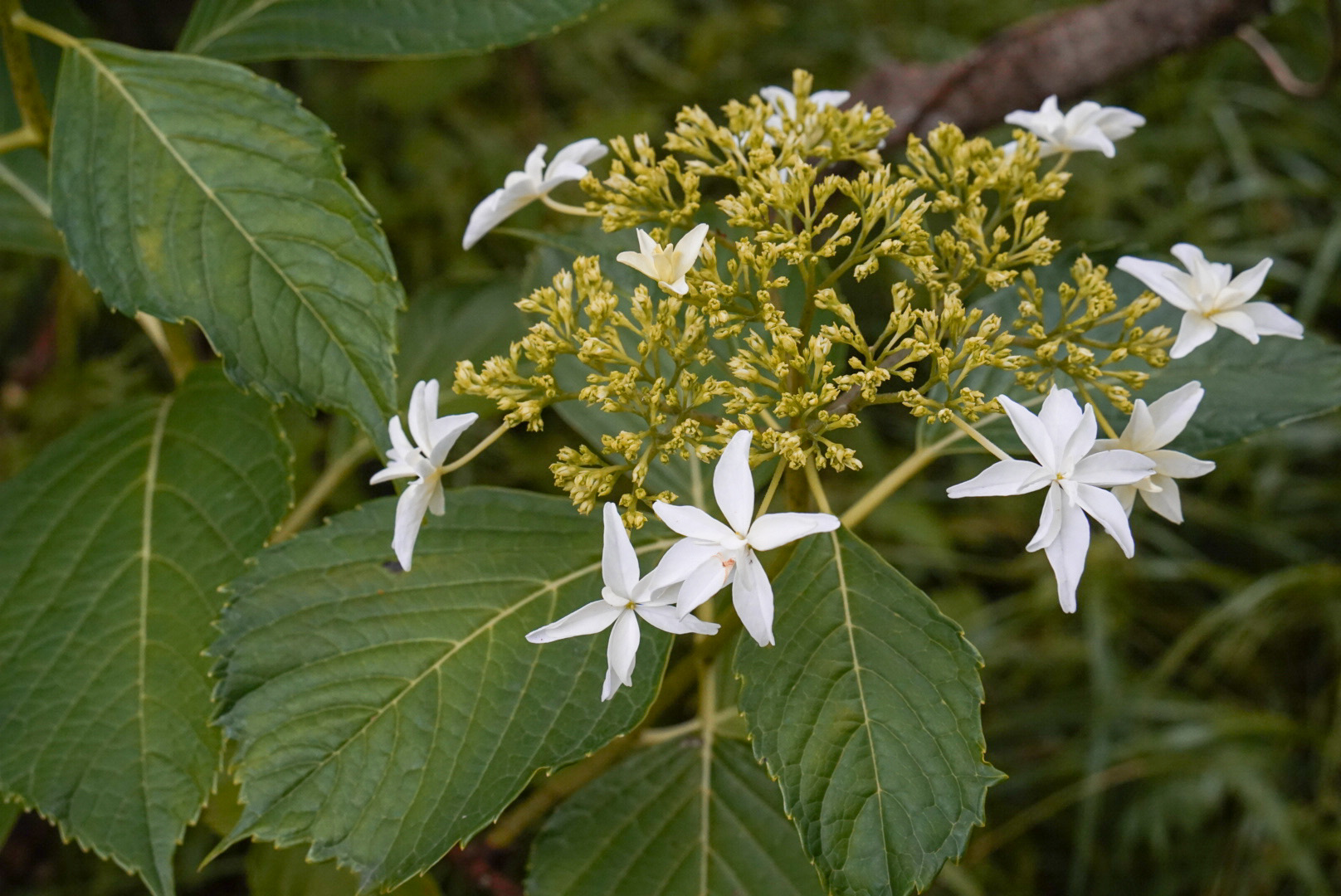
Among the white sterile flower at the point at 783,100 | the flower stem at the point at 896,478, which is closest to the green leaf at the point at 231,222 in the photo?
the white sterile flower at the point at 783,100

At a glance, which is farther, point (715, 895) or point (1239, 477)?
point (1239, 477)

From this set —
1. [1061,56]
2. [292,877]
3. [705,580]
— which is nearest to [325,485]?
[292,877]

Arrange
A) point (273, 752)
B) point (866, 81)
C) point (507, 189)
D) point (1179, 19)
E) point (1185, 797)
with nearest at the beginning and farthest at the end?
point (273, 752)
point (507, 189)
point (1179, 19)
point (866, 81)
point (1185, 797)

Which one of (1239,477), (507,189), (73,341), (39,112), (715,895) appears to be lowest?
(1239,477)

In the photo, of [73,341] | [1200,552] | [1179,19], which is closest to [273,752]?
[73,341]

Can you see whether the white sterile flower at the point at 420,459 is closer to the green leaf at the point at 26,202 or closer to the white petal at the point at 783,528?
the white petal at the point at 783,528

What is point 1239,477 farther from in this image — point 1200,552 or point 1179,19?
point 1179,19

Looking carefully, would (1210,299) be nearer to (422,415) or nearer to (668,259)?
(668,259)
